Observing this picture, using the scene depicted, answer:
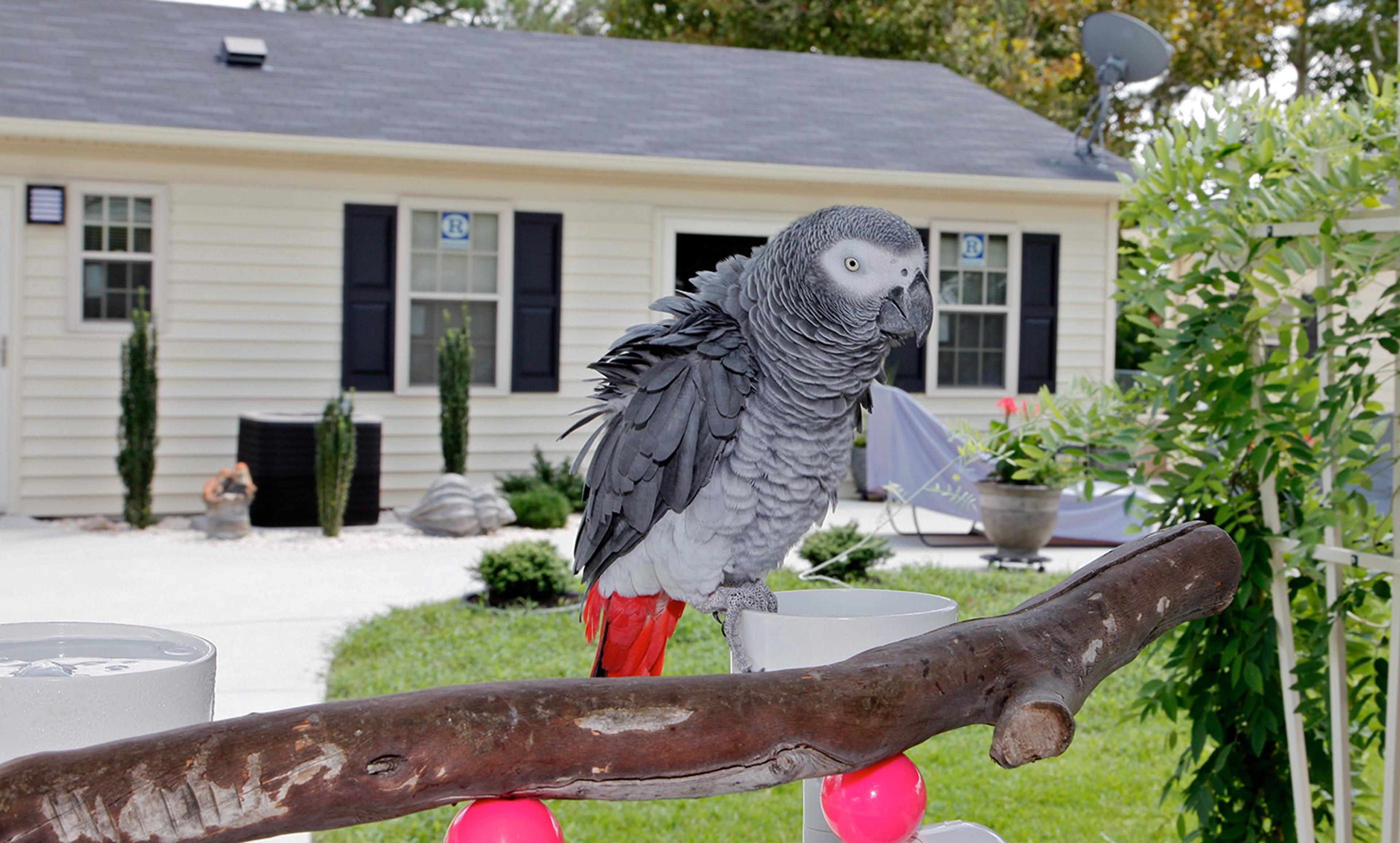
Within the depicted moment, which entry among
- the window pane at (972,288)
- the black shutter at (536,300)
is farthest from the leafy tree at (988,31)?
the black shutter at (536,300)

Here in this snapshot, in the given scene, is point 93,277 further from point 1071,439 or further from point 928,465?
point 1071,439

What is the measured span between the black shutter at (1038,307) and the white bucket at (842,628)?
8.39 meters

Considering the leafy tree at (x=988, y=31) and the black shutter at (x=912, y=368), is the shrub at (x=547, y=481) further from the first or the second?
the leafy tree at (x=988, y=31)

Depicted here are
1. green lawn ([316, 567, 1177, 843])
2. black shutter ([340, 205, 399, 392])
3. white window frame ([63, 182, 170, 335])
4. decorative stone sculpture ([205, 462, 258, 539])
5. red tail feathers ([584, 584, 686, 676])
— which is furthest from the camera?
black shutter ([340, 205, 399, 392])

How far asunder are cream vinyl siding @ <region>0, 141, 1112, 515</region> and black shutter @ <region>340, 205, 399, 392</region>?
8 cm

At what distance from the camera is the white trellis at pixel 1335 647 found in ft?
6.22

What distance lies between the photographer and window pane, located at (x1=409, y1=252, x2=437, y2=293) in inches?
319

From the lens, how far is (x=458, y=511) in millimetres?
7164

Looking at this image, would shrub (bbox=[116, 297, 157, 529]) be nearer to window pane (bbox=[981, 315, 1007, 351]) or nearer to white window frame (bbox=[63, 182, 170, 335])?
white window frame (bbox=[63, 182, 170, 335])

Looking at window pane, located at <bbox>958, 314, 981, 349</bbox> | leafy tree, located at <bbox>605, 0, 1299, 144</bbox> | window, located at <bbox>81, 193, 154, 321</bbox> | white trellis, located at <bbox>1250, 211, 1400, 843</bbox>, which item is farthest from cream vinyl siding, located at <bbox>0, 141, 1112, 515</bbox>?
leafy tree, located at <bbox>605, 0, 1299, 144</bbox>

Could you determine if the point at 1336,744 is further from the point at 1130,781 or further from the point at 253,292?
the point at 253,292

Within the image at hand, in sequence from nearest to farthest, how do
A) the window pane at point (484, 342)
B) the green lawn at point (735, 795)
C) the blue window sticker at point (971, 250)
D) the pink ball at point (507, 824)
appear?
1. the pink ball at point (507, 824)
2. the green lawn at point (735, 795)
3. the window pane at point (484, 342)
4. the blue window sticker at point (971, 250)

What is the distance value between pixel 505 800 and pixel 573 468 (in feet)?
2.34

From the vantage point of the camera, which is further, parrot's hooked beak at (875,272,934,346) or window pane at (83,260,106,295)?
window pane at (83,260,106,295)
